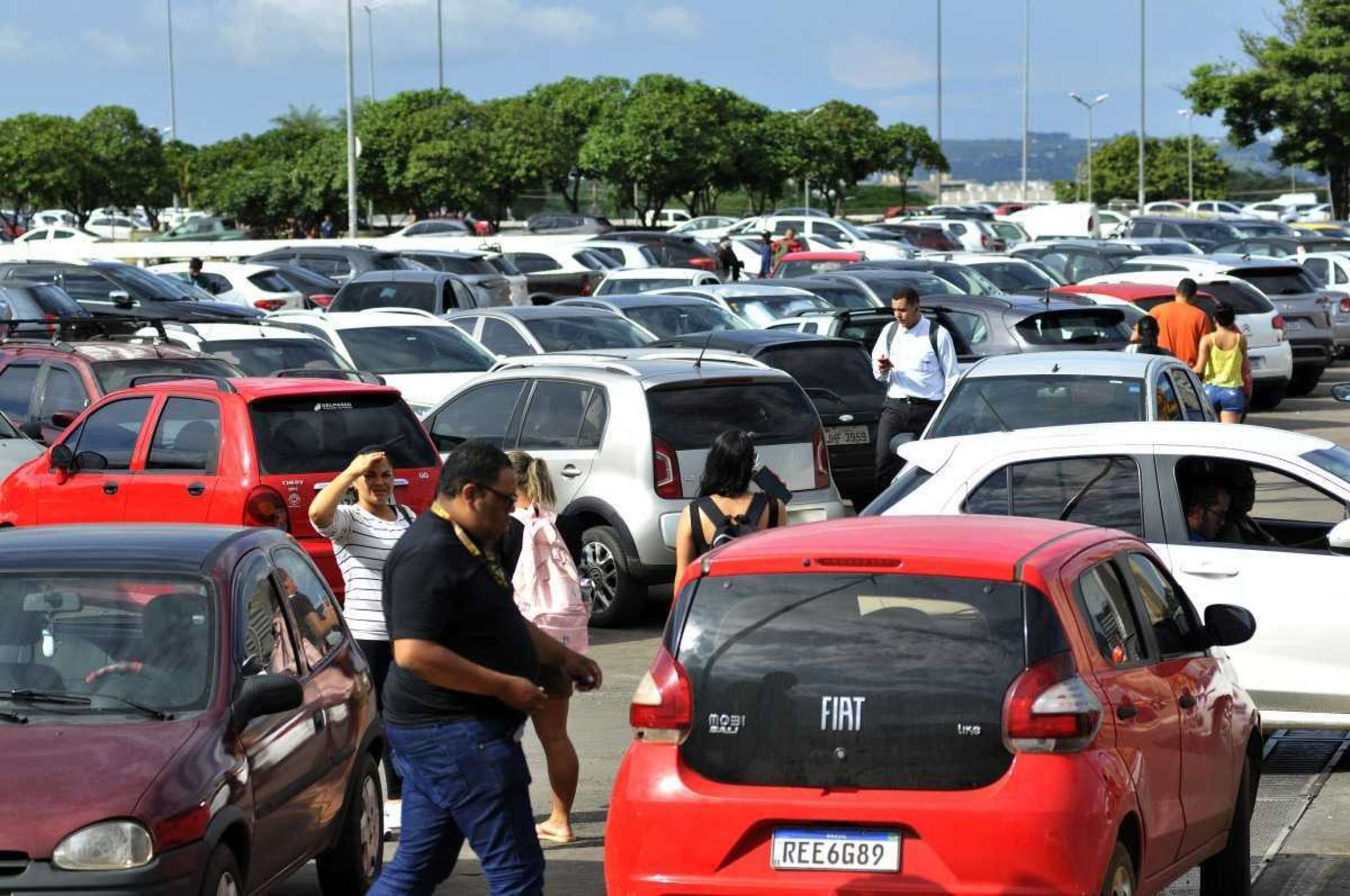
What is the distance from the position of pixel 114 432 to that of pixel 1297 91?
158ft

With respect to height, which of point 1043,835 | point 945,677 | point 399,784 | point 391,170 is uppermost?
point 391,170

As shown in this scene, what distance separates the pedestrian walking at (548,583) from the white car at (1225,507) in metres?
1.64

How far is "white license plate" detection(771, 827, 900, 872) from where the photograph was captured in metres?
5.52

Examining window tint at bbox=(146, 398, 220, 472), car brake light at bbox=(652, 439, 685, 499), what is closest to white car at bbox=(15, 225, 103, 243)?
window tint at bbox=(146, 398, 220, 472)

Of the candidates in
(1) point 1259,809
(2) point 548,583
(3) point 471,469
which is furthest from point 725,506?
(3) point 471,469

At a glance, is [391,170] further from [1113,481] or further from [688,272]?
[1113,481]

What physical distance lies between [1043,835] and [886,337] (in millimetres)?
10913

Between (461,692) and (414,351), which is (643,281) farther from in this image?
(461,692)

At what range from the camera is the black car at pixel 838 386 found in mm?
17812

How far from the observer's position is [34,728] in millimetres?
6430

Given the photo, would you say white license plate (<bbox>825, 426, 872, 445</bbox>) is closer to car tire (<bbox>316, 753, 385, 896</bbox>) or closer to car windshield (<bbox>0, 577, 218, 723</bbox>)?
car tire (<bbox>316, 753, 385, 896</bbox>)

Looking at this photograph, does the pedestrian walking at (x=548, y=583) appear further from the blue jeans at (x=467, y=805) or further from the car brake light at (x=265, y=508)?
the car brake light at (x=265, y=508)

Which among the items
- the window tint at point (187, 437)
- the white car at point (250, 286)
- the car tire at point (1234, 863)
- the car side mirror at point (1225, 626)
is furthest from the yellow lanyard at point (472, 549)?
the white car at point (250, 286)

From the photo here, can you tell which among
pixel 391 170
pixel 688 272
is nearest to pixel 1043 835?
pixel 688 272
